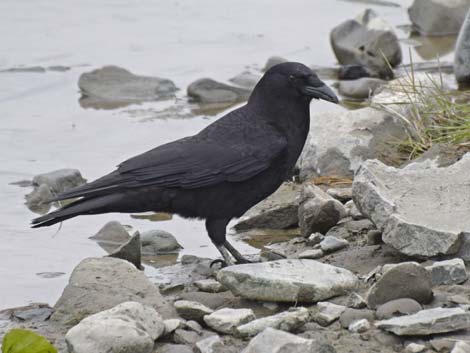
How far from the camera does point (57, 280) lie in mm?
6602

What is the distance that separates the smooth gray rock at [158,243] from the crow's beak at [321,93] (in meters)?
1.20

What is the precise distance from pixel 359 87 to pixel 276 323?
17.6ft

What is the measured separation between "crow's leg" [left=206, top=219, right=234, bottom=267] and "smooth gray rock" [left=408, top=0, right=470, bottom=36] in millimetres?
6162

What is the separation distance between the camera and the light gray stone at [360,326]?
16.7 ft

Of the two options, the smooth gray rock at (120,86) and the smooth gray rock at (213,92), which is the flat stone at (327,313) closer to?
the smooth gray rock at (213,92)

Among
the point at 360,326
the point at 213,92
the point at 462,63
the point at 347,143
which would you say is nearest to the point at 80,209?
the point at 360,326

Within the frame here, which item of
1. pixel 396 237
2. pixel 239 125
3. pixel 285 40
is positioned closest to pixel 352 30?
pixel 285 40

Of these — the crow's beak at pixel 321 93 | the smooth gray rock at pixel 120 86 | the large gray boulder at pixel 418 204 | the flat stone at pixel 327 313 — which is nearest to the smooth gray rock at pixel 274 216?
the crow's beak at pixel 321 93

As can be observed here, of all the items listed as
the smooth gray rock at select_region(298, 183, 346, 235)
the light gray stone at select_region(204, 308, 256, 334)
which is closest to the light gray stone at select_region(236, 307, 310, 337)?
the light gray stone at select_region(204, 308, 256, 334)

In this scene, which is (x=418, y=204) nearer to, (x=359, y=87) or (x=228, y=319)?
(x=228, y=319)

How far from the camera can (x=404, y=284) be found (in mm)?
5246

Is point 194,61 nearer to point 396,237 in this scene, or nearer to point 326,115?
point 326,115

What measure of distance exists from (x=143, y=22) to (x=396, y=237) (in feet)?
→ 23.2

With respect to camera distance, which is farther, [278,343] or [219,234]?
[219,234]
